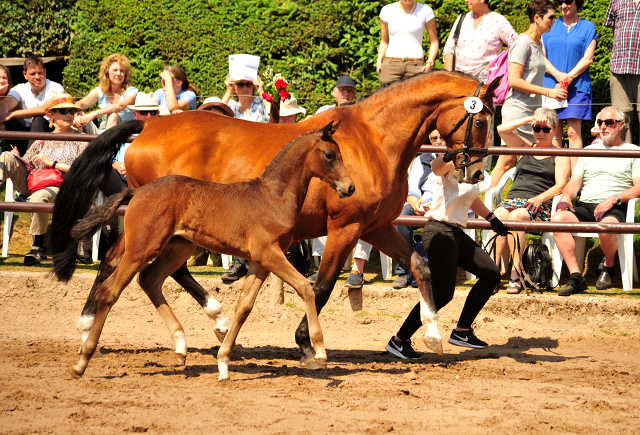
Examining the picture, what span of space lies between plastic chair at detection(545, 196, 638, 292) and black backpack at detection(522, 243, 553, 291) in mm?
238

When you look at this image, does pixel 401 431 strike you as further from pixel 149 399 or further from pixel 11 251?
pixel 11 251

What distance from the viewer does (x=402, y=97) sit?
5738 mm

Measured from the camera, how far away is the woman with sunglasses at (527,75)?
8336mm

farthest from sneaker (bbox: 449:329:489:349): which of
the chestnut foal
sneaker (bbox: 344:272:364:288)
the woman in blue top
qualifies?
the woman in blue top

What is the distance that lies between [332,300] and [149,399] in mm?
3301

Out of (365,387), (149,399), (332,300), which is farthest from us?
(332,300)

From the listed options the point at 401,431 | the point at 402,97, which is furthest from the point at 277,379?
the point at 402,97

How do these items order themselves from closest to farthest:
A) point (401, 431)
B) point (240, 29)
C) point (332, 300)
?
point (401, 431) → point (332, 300) → point (240, 29)

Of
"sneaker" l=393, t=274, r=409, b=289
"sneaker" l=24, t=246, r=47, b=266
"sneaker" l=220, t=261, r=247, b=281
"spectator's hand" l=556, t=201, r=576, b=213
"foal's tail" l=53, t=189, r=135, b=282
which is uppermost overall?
"foal's tail" l=53, t=189, r=135, b=282

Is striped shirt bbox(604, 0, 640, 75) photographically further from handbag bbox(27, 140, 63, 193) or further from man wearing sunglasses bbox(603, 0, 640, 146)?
handbag bbox(27, 140, 63, 193)

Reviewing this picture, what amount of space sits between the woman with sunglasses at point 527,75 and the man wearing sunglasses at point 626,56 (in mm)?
940

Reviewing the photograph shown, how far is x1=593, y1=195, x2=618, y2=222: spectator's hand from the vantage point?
764 cm

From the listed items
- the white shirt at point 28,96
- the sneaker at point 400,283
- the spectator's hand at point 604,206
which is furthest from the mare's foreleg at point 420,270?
the white shirt at point 28,96

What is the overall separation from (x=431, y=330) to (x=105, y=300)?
240 cm
